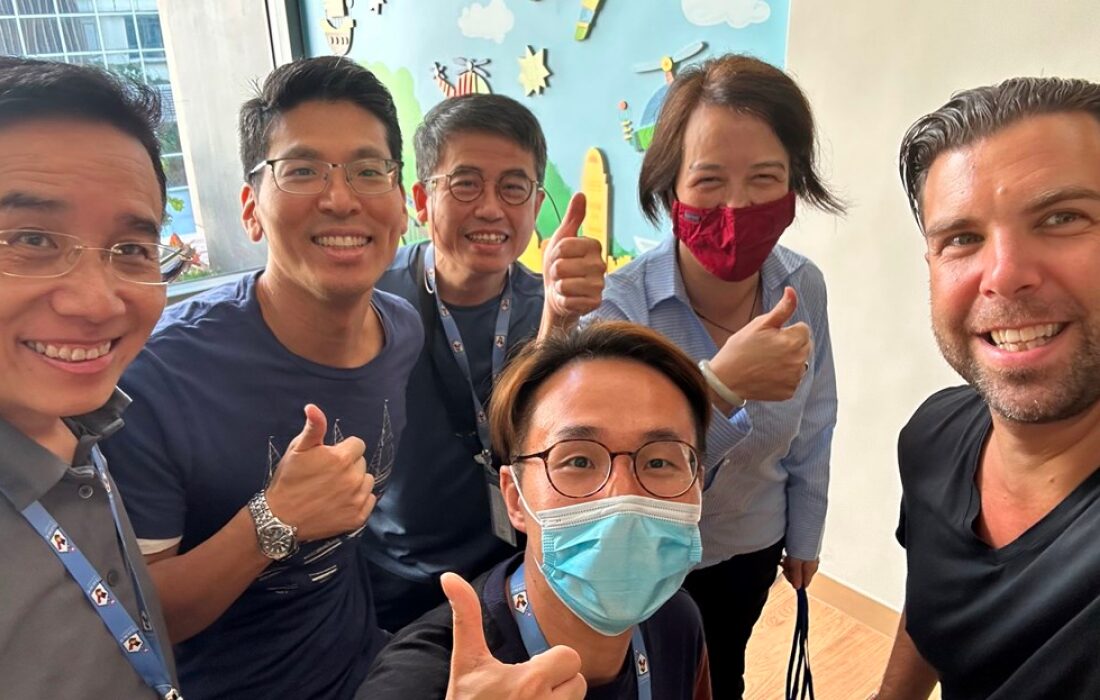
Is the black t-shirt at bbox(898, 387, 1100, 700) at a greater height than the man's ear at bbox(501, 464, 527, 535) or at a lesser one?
lesser

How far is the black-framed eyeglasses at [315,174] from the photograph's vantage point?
4.53 feet

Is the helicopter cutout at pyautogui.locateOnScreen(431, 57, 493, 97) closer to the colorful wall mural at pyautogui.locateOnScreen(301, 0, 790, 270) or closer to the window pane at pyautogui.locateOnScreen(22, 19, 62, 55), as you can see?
the colorful wall mural at pyautogui.locateOnScreen(301, 0, 790, 270)

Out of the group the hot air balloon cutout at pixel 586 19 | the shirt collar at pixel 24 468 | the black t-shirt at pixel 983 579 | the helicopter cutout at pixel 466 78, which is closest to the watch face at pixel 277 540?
the shirt collar at pixel 24 468

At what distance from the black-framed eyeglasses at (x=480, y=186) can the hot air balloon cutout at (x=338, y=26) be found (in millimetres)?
2937

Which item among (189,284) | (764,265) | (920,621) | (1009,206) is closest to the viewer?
(1009,206)

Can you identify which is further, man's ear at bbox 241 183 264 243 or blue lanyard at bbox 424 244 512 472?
blue lanyard at bbox 424 244 512 472

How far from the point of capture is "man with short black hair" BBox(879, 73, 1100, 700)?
1.06 m

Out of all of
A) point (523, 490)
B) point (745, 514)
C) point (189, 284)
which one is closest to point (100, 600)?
point (523, 490)

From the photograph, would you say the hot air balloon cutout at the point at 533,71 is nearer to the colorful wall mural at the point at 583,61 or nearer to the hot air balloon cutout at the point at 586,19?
the colorful wall mural at the point at 583,61

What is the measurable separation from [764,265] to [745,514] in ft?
1.92

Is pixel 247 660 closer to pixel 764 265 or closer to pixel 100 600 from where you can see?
pixel 100 600

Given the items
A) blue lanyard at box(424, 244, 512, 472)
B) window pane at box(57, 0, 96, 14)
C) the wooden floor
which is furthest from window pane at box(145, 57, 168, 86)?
the wooden floor

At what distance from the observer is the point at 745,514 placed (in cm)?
165

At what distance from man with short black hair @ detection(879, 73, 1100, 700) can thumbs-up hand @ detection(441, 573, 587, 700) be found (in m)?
0.71
